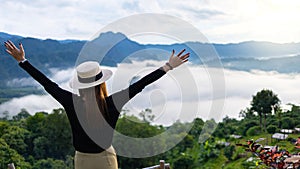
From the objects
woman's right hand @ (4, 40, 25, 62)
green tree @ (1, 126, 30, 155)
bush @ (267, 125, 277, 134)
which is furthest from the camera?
green tree @ (1, 126, 30, 155)

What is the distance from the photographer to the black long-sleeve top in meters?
1.40

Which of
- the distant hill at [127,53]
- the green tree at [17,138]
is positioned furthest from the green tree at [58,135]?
the distant hill at [127,53]

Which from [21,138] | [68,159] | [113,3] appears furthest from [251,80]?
[21,138]

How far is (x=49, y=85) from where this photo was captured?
1.46 meters

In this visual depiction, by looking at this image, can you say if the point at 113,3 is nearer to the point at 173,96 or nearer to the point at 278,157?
the point at 173,96

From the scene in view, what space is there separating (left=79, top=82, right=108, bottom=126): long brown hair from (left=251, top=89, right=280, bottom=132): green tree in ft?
16.9

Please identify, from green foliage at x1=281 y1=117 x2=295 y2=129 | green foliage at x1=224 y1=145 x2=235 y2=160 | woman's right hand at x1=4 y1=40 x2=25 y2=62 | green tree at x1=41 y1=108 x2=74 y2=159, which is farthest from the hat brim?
green tree at x1=41 y1=108 x2=74 y2=159

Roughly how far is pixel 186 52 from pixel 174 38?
10.8 inches

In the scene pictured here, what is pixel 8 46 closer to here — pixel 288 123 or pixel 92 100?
pixel 92 100

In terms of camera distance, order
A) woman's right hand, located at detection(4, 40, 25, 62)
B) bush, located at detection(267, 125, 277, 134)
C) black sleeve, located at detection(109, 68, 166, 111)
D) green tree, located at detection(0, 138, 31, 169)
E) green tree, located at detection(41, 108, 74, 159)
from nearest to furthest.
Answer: black sleeve, located at detection(109, 68, 166, 111) < woman's right hand, located at detection(4, 40, 25, 62) < bush, located at detection(267, 125, 277, 134) < green tree, located at detection(0, 138, 31, 169) < green tree, located at detection(41, 108, 74, 159)

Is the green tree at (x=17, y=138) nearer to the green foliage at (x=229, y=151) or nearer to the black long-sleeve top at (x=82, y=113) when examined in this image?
the green foliage at (x=229, y=151)

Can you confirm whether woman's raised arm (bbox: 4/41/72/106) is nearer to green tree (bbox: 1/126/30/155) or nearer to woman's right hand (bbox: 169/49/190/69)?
woman's right hand (bbox: 169/49/190/69)

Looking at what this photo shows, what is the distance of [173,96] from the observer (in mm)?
1719

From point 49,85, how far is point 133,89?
343 mm
